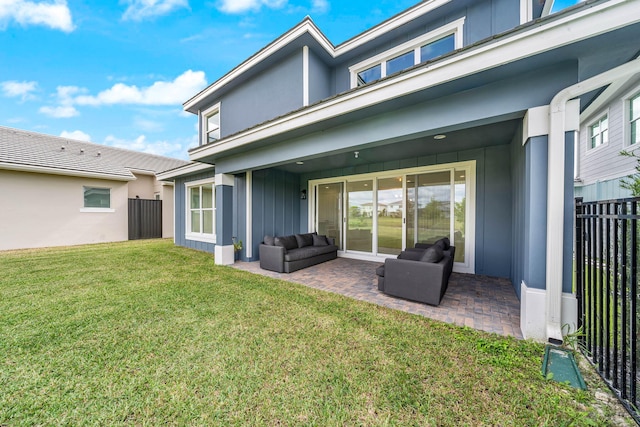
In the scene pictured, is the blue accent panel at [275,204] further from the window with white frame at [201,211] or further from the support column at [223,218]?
the window with white frame at [201,211]

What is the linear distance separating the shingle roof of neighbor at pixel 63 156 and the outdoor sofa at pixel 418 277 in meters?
12.1

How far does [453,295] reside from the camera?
3955 millimetres

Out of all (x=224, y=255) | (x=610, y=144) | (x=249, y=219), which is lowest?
(x=224, y=255)

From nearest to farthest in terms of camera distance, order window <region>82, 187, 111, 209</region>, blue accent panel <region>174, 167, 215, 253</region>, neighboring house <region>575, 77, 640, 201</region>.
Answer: neighboring house <region>575, 77, 640, 201</region> → blue accent panel <region>174, 167, 215, 253</region> → window <region>82, 187, 111, 209</region>

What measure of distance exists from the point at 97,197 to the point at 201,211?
541cm

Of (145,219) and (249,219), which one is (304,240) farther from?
(145,219)

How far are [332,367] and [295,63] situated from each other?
667cm

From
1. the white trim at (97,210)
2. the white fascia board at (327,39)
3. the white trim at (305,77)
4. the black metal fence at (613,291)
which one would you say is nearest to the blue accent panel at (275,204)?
the white trim at (305,77)

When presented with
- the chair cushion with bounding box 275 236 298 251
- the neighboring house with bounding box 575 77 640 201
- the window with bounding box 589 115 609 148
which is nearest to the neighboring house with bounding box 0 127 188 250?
the chair cushion with bounding box 275 236 298 251

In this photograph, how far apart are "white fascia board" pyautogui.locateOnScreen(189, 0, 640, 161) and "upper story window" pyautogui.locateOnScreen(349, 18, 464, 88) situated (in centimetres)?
274

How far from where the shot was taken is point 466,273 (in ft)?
17.5

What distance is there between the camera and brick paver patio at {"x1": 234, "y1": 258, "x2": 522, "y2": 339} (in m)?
3.04

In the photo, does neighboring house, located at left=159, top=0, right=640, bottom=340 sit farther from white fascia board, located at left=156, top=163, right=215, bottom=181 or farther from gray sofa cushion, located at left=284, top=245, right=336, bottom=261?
gray sofa cushion, located at left=284, top=245, right=336, bottom=261

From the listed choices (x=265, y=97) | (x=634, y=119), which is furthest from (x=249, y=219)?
(x=634, y=119)
